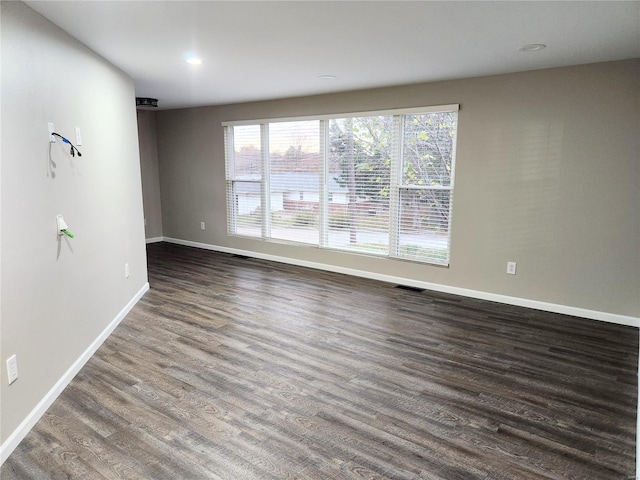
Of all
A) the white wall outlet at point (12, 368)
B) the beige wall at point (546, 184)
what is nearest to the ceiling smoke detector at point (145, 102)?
the beige wall at point (546, 184)

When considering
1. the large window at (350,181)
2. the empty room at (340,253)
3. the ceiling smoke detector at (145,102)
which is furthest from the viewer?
the ceiling smoke detector at (145,102)

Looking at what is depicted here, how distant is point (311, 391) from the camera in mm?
2582

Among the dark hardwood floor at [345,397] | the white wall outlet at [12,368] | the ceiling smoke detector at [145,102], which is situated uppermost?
the ceiling smoke detector at [145,102]

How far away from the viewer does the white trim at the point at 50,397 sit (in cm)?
198

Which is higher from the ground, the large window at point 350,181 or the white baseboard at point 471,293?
the large window at point 350,181

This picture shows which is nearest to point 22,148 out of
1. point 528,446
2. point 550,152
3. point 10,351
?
point 10,351

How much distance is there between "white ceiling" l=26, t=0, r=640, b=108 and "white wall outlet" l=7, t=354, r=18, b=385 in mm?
1832

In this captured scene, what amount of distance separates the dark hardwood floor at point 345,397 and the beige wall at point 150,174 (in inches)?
131

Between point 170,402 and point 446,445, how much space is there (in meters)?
1.56

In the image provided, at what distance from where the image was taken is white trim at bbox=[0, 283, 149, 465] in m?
1.98

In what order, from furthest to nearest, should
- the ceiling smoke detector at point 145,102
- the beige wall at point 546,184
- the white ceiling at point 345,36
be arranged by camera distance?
the ceiling smoke detector at point 145,102, the beige wall at point 546,184, the white ceiling at point 345,36

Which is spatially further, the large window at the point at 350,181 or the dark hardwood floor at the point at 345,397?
A: the large window at the point at 350,181

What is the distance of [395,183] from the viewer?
4680mm

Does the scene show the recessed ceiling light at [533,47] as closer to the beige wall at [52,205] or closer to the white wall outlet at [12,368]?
the beige wall at [52,205]
